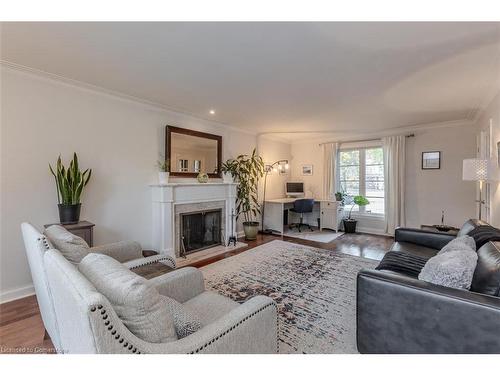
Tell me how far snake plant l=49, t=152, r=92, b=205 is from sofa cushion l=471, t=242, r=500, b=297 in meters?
3.55

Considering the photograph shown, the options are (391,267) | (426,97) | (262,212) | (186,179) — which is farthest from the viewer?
(262,212)

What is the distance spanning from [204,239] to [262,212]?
1848mm

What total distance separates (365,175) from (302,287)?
3959mm

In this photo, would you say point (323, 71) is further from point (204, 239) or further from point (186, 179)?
point (204, 239)

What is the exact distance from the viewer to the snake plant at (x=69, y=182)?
264 cm

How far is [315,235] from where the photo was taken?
5.37 metres

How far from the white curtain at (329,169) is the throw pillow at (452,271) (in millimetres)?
4463

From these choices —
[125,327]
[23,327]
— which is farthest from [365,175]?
[23,327]

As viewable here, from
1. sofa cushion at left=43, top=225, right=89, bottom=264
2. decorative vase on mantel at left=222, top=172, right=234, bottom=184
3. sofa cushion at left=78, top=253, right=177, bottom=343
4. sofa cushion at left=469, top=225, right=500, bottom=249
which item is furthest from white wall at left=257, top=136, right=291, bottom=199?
sofa cushion at left=78, top=253, right=177, bottom=343

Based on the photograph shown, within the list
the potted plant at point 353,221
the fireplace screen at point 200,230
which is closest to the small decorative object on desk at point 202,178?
the fireplace screen at point 200,230

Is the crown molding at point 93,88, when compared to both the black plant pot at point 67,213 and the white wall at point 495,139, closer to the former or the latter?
the black plant pot at point 67,213

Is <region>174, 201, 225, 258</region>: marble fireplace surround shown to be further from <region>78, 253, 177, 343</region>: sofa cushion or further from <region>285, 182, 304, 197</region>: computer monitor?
<region>78, 253, 177, 343</region>: sofa cushion
